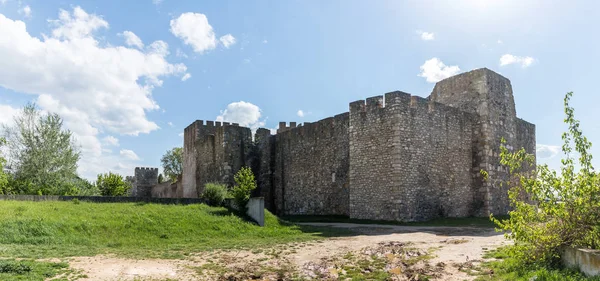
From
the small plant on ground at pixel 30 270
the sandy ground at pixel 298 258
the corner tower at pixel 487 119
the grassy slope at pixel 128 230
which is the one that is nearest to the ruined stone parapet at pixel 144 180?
the grassy slope at pixel 128 230

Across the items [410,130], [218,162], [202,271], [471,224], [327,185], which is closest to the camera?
[202,271]

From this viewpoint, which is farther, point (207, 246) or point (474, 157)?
point (474, 157)

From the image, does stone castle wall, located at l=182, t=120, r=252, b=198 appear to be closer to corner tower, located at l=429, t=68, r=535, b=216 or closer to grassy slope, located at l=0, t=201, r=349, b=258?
grassy slope, located at l=0, t=201, r=349, b=258

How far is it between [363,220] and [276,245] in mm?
8090

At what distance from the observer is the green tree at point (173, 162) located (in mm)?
62125

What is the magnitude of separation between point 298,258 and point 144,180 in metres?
47.6

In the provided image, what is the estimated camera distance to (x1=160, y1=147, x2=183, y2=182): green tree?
204 ft

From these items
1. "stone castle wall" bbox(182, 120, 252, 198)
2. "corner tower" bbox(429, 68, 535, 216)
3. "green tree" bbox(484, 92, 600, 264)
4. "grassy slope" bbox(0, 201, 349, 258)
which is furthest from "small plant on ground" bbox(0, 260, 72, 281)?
"corner tower" bbox(429, 68, 535, 216)

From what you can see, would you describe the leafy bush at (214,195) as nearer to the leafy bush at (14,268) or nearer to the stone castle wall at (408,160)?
the stone castle wall at (408,160)

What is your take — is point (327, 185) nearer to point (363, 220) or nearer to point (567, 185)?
point (363, 220)

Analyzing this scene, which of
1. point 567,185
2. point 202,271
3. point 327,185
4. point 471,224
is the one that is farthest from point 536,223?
point 327,185

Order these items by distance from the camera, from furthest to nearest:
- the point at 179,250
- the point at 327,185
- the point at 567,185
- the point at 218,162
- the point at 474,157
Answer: the point at 218,162 → the point at 327,185 → the point at 474,157 → the point at 179,250 → the point at 567,185

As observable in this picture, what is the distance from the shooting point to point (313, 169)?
27.3 m

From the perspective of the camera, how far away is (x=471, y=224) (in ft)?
62.8
